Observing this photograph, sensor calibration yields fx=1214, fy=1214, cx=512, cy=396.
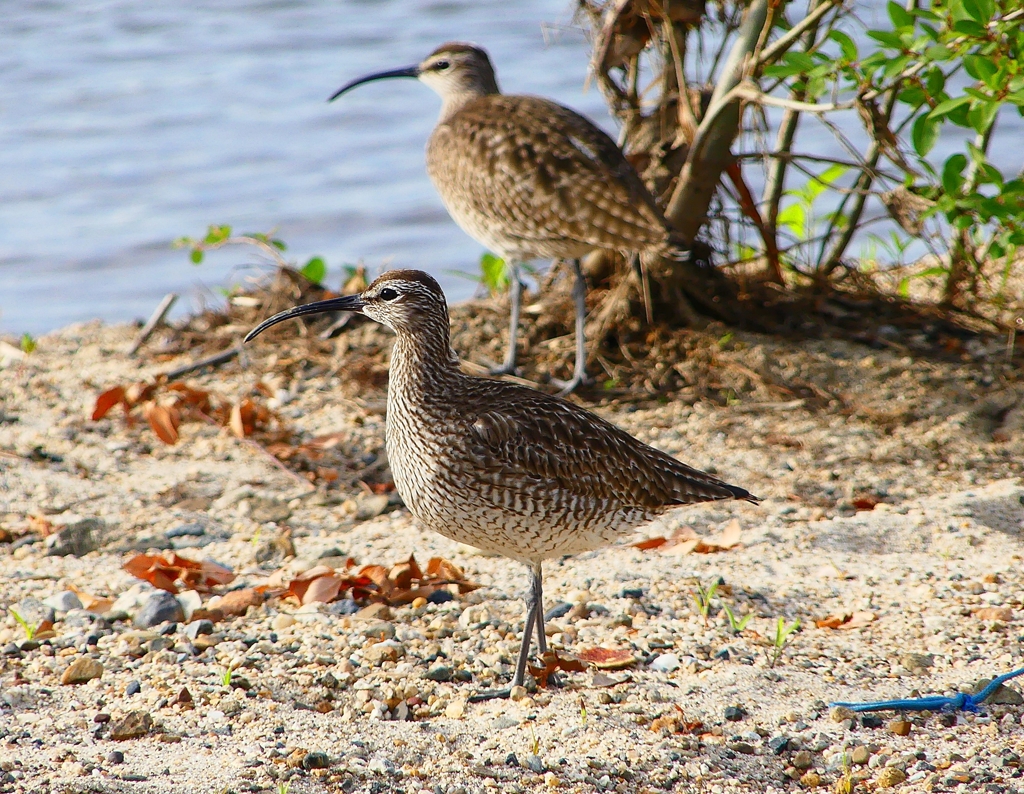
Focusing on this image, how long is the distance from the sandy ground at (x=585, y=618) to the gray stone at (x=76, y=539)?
0.03m

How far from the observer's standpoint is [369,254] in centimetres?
1057

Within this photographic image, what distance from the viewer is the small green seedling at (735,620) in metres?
4.37

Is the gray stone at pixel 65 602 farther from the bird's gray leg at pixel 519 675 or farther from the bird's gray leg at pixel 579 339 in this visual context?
the bird's gray leg at pixel 579 339

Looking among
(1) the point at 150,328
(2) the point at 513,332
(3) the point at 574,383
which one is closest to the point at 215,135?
(1) the point at 150,328

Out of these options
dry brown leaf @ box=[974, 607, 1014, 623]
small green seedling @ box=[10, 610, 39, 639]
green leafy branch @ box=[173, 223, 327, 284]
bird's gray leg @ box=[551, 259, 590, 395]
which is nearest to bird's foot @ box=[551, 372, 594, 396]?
bird's gray leg @ box=[551, 259, 590, 395]

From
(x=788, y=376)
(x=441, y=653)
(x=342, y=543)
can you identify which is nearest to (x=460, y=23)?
(x=788, y=376)

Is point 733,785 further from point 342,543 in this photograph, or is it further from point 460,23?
point 460,23

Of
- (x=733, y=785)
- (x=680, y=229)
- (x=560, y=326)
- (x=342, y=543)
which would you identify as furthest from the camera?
(x=560, y=326)

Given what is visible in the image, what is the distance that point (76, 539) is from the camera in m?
5.31

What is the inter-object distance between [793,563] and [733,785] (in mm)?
1604

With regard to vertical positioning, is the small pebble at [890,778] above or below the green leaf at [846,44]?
below

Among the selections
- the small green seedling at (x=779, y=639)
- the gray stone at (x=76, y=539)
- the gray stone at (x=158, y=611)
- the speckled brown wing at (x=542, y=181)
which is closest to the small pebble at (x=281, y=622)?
the gray stone at (x=158, y=611)

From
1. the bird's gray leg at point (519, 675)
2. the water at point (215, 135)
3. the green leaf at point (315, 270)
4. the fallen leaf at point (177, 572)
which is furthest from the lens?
Result: the water at point (215, 135)

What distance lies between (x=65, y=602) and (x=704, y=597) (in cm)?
244
